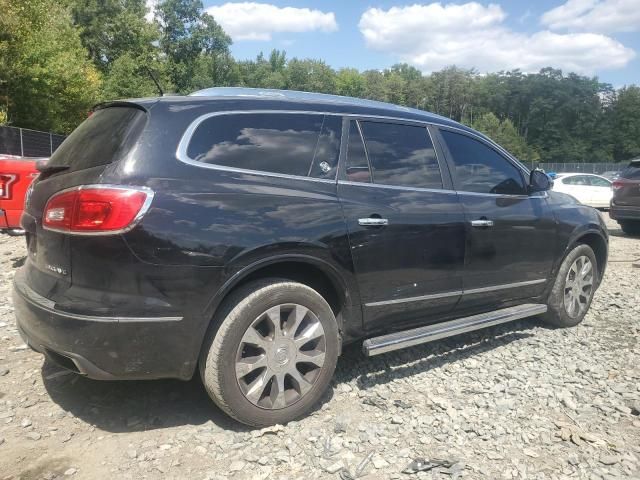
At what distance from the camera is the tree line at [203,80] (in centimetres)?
2555

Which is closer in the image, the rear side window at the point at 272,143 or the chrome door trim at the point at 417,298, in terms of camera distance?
the rear side window at the point at 272,143

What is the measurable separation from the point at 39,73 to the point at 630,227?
24578 mm

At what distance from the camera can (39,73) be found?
25109 mm

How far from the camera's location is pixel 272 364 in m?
3.10

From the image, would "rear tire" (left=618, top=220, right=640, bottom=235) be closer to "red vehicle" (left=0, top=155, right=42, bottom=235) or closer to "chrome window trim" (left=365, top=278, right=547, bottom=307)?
"chrome window trim" (left=365, top=278, right=547, bottom=307)

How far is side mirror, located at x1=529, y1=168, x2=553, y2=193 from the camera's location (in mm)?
4727

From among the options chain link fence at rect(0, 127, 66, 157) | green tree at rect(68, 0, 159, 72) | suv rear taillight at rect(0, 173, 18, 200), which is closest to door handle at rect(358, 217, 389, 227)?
suv rear taillight at rect(0, 173, 18, 200)

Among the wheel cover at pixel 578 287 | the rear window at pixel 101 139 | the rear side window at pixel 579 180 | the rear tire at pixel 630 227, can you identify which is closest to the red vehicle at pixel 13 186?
the rear window at pixel 101 139

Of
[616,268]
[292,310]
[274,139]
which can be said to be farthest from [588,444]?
[616,268]

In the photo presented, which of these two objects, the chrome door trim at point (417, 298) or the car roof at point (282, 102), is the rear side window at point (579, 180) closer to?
the car roof at point (282, 102)

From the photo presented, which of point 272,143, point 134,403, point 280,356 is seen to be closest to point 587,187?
point 272,143

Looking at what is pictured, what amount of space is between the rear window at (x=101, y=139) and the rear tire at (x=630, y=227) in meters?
12.3

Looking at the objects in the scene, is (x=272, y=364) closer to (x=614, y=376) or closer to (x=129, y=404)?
(x=129, y=404)

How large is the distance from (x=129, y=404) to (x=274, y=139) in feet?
6.06
